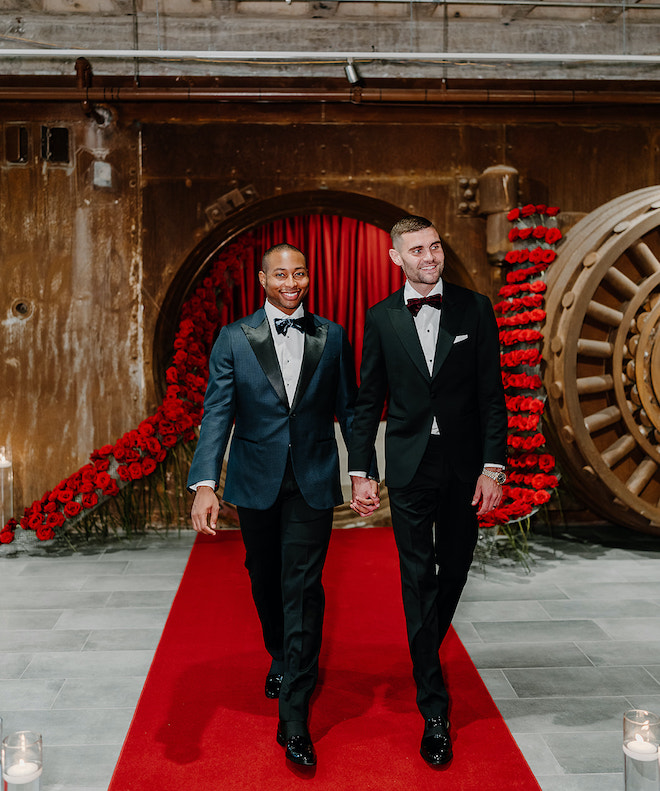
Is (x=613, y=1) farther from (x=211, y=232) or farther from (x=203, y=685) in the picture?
(x=203, y=685)

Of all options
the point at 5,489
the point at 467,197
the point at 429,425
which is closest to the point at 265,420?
the point at 429,425

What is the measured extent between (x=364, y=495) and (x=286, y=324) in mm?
562

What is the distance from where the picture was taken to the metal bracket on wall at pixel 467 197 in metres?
5.09

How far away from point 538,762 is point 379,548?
2382mm

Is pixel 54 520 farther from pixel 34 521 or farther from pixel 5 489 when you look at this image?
pixel 5 489

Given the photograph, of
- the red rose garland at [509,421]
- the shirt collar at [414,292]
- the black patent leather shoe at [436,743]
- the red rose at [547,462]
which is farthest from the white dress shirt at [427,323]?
the red rose at [547,462]

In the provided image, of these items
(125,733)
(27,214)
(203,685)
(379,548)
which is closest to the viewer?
(125,733)

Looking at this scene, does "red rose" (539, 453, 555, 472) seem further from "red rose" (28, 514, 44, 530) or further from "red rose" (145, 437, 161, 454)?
"red rose" (28, 514, 44, 530)

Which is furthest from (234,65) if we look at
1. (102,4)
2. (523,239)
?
(523,239)

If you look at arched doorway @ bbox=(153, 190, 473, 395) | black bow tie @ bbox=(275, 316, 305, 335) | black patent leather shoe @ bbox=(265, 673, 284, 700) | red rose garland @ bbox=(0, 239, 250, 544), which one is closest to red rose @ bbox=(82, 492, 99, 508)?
red rose garland @ bbox=(0, 239, 250, 544)

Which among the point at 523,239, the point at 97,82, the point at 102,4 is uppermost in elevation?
the point at 102,4

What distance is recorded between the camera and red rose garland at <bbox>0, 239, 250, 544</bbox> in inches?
184

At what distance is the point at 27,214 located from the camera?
4.94 metres

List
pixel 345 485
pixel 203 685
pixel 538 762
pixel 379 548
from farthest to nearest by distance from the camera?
pixel 345 485 < pixel 379 548 < pixel 203 685 < pixel 538 762
